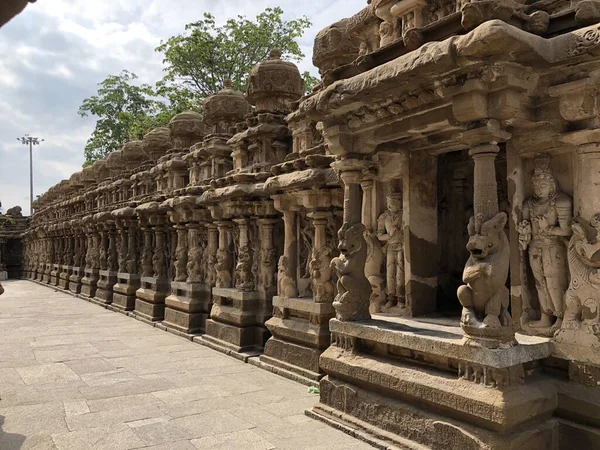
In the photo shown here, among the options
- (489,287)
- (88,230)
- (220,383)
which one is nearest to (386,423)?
(489,287)

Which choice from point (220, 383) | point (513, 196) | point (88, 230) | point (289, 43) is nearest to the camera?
point (513, 196)

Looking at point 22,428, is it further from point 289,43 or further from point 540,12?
point 289,43

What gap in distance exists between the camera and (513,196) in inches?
169

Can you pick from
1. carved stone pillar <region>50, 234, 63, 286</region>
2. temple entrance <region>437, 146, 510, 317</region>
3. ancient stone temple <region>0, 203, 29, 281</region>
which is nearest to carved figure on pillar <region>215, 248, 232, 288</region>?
temple entrance <region>437, 146, 510, 317</region>

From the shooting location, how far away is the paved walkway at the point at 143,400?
448 cm

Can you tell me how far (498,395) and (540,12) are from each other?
9.14 feet

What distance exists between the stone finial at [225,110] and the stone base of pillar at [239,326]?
140 inches

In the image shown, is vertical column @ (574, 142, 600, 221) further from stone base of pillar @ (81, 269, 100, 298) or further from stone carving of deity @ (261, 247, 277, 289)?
stone base of pillar @ (81, 269, 100, 298)

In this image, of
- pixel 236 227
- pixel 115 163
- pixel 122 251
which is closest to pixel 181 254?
pixel 236 227

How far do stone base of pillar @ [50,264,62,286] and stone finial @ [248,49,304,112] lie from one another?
57.4ft

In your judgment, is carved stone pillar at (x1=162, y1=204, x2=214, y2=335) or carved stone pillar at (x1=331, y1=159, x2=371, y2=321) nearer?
carved stone pillar at (x1=331, y1=159, x2=371, y2=321)

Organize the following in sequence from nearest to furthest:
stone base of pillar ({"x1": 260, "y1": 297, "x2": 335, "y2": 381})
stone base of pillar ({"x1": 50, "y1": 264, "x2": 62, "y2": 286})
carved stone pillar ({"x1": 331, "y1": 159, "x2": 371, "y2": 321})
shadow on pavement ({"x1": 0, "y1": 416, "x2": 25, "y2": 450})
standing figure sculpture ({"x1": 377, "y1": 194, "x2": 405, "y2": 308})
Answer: shadow on pavement ({"x1": 0, "y1": 416, "x2": 25, "y2": 450}), carved stone pillar ({"x1": 331, "y1": 159, "x2": 371, "y2": 321}), standing figure sculpture ({"x1": 377, "y1": 194, "x2": 405, "y2": 308}), stone base of pillar ({"x1": 260, "y1": 297, "x2": 335, "y2": 381}), stone base of pillar ({"x1": 50, "y1": 264, "x2": 62, "y2": 286})

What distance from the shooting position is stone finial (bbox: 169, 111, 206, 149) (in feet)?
38.9

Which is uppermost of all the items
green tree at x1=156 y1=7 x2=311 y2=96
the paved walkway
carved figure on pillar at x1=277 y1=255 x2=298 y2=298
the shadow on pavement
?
green tree at x1=156 y1=7 x2=311 y2=96
